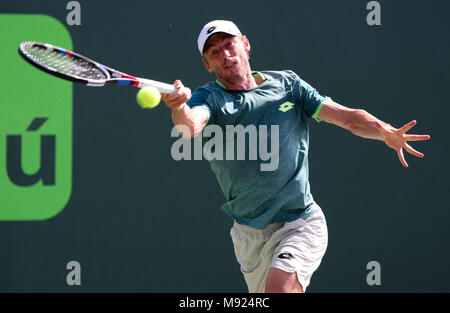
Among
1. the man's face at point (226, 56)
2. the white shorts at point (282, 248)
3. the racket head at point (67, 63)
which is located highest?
the man's face at point (226, 56)

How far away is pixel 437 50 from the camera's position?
448cm

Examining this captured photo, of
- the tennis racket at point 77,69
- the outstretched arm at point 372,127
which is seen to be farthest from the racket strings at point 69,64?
the outstretched arm at point 372,127

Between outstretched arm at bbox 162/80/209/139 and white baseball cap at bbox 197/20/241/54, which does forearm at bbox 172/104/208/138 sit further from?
white baseball cap at bbox 197/20/241/54

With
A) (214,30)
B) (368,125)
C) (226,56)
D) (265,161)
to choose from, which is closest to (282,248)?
(265,161)

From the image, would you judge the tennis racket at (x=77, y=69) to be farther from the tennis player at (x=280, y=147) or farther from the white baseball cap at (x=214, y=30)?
the white baseball cap at (x=214, y=30)

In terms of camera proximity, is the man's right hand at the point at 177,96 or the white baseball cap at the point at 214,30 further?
the white baseball cap at the point at 214,30

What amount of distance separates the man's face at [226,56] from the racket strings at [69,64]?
0.67 m

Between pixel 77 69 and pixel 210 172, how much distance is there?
76.3 inches

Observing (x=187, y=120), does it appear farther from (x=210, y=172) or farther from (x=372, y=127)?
(x=210, y=172)

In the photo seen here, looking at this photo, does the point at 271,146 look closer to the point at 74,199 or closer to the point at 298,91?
the point at 298,91

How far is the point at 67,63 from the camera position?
8.59 ft

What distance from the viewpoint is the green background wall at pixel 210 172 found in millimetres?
4340

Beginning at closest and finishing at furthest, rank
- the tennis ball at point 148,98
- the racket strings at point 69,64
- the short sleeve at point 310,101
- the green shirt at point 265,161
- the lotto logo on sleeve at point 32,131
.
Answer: the tennis ball at point 148,98, the racket strings at point 69,64, the green shirt at point 265,161, the short sleeve at point 310,101, the lotto logo on sleeve at point 32,131

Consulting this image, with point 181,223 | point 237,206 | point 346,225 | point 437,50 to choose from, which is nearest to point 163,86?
point 237,206
